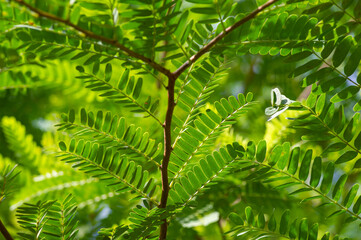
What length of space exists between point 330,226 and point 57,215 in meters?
0.93

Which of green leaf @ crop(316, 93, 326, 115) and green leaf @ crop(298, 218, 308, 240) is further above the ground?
green leaf @ crop(316, 93, 326, 115)

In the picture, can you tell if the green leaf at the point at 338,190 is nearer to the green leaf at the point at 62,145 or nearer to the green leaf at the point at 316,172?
the green leaf at the point at 316,172

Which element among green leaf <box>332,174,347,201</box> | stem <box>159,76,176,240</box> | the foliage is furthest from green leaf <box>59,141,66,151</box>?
green leaf <box>332,174,347,201</box>

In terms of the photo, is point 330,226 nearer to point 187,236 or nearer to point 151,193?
point 187,236

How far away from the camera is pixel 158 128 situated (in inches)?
39.2

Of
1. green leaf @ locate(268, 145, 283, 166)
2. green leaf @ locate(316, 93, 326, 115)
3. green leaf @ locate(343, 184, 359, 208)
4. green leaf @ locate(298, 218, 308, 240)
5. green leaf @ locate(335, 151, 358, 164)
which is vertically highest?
green leaf @ locate(316, 93, 326, 115)

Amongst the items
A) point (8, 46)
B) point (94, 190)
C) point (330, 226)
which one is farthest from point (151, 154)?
point (330, 226)

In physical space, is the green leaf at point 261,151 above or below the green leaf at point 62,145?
below

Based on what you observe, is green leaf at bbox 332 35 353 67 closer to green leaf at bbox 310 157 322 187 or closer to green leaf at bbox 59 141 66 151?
green leaf at bbox 310 157 322 187

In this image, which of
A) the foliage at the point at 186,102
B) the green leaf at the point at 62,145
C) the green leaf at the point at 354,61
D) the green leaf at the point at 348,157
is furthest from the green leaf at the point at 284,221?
the green leaf at the point at 62,145

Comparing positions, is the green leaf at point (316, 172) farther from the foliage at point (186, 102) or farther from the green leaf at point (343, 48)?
the green leaf at point (343, 48)

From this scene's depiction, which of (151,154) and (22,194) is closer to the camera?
(151,154)

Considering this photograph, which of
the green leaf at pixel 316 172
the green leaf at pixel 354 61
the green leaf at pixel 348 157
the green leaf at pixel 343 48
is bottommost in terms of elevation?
the green leaf at pixel 316 172

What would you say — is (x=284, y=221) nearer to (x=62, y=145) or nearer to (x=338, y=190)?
(x=338, y=190)
